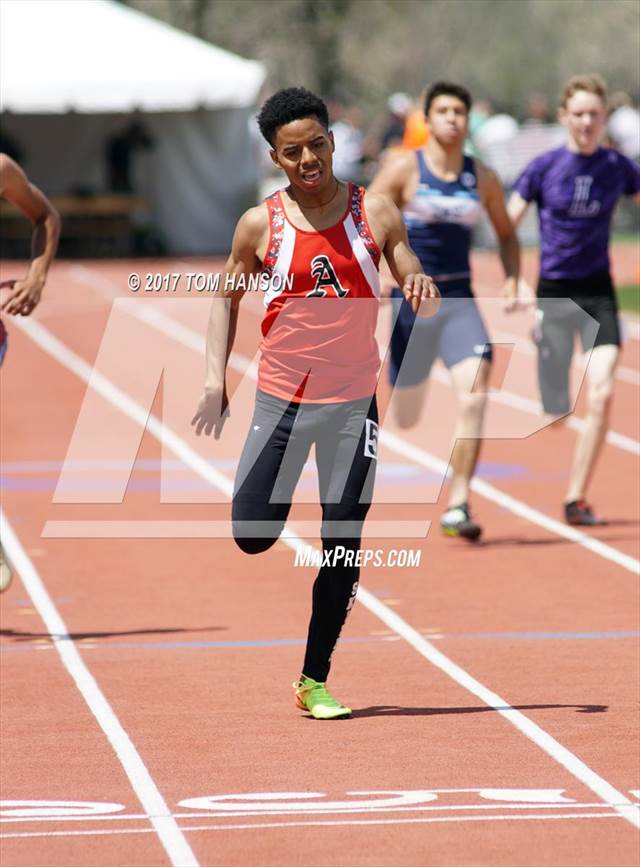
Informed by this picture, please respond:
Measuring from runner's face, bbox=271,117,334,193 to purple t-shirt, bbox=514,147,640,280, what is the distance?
4.52 metres

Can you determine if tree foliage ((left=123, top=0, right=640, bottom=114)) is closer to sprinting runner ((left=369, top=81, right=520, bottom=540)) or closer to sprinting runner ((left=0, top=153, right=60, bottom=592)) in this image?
sprinting runner ((left=369, top=81, right=520, bottom=540))

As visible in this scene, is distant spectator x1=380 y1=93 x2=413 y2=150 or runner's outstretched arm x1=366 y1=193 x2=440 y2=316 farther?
distant spectator x1=380 y1=93 x2=413 y2=150

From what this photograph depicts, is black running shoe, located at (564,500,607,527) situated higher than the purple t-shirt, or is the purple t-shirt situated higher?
the purple t-shirt

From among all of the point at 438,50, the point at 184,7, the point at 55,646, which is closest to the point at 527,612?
the point at 55,646

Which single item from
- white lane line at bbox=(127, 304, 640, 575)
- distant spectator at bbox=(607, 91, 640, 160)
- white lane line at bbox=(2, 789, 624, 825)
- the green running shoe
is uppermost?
white lane line at bbox=(2, 789, 624, 825)

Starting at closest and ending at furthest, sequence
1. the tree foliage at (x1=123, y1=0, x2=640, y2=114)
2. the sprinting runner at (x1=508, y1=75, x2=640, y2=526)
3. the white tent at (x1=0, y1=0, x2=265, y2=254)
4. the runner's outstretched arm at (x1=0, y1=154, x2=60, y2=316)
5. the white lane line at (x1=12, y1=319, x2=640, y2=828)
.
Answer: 1. the white lane line at (x1=12, y1=319, x2=640, y2=828)
2. the runner's outstretched arm at (x1=0, y1=154, x2=60, y2=316)
3. the sprinting runner at (x1=508, y1=75, x2=640, y2=526)
4. the white tent at (x1=0, y1=0, x2=265, y2=254)
5. the tree foliage at (x1=123, y1=0, x2=640, y2=114)

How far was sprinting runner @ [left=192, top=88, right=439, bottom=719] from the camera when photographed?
281 inches

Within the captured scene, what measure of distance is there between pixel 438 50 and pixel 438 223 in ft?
196

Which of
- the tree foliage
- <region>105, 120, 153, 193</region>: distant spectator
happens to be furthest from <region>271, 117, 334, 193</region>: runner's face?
the tree foliage

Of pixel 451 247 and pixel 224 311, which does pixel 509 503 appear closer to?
pixel 451 247

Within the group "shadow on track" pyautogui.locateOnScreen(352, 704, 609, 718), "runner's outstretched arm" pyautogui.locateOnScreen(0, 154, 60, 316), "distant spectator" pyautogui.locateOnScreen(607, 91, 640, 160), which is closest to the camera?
"shadow on track" pyautogui.locateOnScreen(352, 704, 609, 718)

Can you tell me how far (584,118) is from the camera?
1126cm

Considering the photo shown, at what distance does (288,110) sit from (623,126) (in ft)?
86.9

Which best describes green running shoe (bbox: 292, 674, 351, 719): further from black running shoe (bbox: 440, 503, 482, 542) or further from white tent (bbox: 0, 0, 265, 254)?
white tent (bbox: 0, 0, 265, 254)
